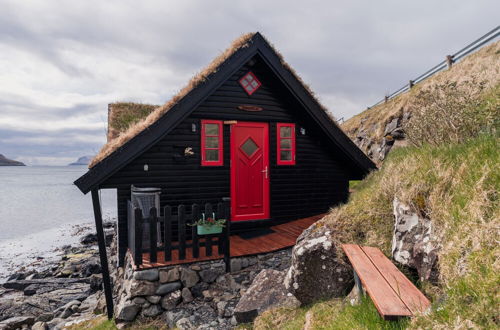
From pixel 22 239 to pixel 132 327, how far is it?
26587 millimetres

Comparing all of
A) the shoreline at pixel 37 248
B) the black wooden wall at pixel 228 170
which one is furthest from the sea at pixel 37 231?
the black wooden wall at pixel 228 170

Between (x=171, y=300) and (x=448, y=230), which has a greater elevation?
(x=448, y=230)

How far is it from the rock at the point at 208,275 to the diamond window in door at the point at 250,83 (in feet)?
16.4

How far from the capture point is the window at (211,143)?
7.93 metres

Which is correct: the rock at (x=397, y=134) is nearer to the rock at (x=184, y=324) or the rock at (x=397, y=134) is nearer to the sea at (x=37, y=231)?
the rock at (x=184, y=324)

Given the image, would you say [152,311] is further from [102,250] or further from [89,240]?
[89,240]

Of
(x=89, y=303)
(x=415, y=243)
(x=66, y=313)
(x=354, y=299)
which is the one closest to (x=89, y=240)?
(x=89, y=303)

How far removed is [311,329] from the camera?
3.05m

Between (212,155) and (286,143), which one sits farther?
(286,143)

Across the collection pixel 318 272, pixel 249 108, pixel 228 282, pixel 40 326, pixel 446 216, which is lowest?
pixel 40 326

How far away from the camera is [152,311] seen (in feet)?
18.3

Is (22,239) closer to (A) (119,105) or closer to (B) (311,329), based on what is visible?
(A) (119,105)

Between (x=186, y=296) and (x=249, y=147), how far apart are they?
14.5 feet

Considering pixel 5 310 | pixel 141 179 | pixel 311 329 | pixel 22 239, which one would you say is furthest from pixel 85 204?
pixel 311 329
